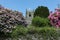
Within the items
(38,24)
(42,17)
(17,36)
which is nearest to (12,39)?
(17,36)

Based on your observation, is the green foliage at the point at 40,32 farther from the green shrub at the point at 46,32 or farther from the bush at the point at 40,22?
the bush at the point at 40,22

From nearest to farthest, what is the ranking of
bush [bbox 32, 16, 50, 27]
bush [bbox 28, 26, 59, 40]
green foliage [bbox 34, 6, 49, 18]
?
bush [bbox 28, 26, 59, 40] → bush [bbox 32, 16, 50, 27] → green foliage [bbox 34, 6, 49, 18]

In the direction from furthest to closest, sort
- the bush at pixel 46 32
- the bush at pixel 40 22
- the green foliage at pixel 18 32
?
the bush at pixel 40 22 → the bush at pixel 46 32 → the green foliage at pixel 18 32

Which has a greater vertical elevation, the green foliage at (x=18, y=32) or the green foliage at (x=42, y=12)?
the green foliage at (x=42, y=12)

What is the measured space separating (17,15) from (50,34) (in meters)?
2.05

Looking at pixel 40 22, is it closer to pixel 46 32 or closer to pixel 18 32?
pixel 46 32

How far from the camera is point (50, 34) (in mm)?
11906

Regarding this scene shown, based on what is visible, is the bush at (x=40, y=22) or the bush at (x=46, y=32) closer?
the bush at (x=46, y=32)

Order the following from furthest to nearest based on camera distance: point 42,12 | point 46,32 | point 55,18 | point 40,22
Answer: point 42,12 → point 55,18 → point 40,22 → point 46,32

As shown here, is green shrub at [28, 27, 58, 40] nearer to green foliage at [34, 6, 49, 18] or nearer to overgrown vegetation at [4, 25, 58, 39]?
overgrown vegetation at [4, 25, 58, 39]

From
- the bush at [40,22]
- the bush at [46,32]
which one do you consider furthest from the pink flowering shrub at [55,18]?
the bush at [46,32]

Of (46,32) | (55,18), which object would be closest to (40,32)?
(46,32)

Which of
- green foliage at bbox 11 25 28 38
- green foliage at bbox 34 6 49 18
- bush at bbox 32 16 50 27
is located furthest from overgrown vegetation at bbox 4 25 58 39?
green foliage at bbox 34 6 49 18

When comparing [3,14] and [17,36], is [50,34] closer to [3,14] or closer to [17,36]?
[17,36]
